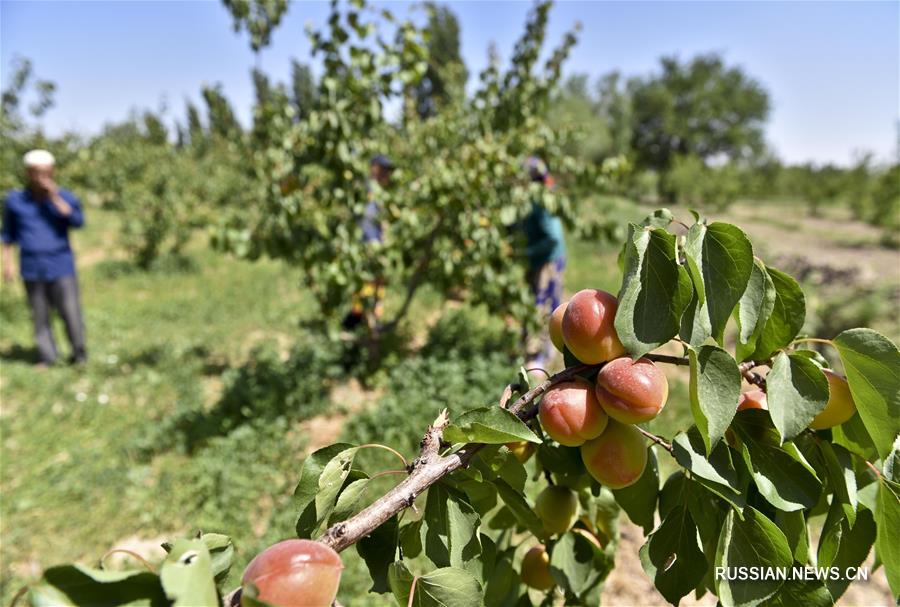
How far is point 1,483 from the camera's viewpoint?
322 cm

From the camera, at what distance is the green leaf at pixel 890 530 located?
0.70m

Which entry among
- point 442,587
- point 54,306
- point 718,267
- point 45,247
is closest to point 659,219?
point 718,267

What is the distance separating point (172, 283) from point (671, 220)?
903cm

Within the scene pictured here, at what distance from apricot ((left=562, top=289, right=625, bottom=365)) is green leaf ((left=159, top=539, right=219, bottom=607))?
0.50 meters

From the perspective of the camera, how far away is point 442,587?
654 mm

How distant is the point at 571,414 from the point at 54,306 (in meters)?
5.66

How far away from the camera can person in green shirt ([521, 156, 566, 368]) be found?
14.1 ft

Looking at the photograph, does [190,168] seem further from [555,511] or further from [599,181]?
[555,511]

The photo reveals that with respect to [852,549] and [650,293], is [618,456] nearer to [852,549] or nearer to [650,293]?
[650,293]

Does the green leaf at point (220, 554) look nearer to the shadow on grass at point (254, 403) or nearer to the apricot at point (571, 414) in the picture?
the apricot at point (571, 414)

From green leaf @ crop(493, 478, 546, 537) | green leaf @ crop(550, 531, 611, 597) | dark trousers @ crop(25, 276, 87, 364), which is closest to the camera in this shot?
green leaf @ crop(493, 478, 546, 537)

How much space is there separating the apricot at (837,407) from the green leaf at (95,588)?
2.67 feet

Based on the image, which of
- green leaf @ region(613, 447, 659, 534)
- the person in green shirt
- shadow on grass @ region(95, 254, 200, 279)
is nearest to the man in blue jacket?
the person in green shirt

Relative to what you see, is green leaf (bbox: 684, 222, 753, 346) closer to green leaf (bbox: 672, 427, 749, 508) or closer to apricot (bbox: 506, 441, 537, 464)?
green leaf (bbox: 672, 427, 749, 508)
